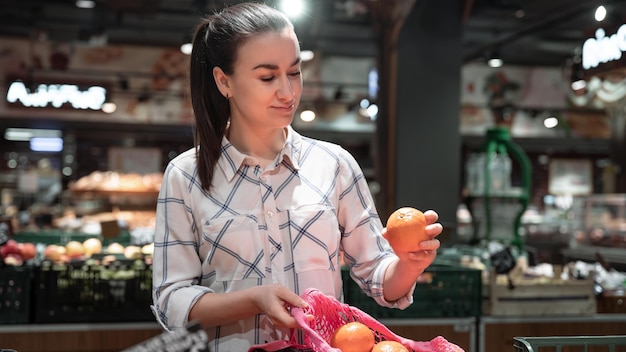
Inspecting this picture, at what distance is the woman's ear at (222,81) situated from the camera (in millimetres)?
1702

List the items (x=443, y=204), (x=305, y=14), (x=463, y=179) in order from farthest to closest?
(x=463, y=179), (x=305, y=14), (x=443, y=204)

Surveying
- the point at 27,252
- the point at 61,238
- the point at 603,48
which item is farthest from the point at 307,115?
the point at 27,252

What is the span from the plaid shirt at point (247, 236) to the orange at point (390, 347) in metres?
0.28

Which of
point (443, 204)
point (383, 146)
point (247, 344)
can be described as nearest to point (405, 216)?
point (247, 344)

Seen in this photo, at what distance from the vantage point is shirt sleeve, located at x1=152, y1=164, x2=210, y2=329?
160cm

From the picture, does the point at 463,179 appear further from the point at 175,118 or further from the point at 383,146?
the point at 383,146

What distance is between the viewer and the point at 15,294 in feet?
11.6

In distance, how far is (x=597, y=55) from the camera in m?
5.22


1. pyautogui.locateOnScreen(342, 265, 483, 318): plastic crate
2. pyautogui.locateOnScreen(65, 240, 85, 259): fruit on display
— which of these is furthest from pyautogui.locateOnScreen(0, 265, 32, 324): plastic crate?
pyautogui.locateOnScreen(342, 265, 483, 318): plastic crate

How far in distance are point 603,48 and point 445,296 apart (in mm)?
2521

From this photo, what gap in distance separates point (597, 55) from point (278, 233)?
4.34 metres

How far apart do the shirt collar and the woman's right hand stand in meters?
0.36

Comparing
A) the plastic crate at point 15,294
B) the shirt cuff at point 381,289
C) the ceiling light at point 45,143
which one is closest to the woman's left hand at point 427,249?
the shirt cuff at point 381,289

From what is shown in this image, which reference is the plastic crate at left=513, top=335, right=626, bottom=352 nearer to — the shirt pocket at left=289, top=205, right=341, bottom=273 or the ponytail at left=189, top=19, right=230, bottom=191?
the shirt pocket at left=289, top=205, right=341, bottom=273
